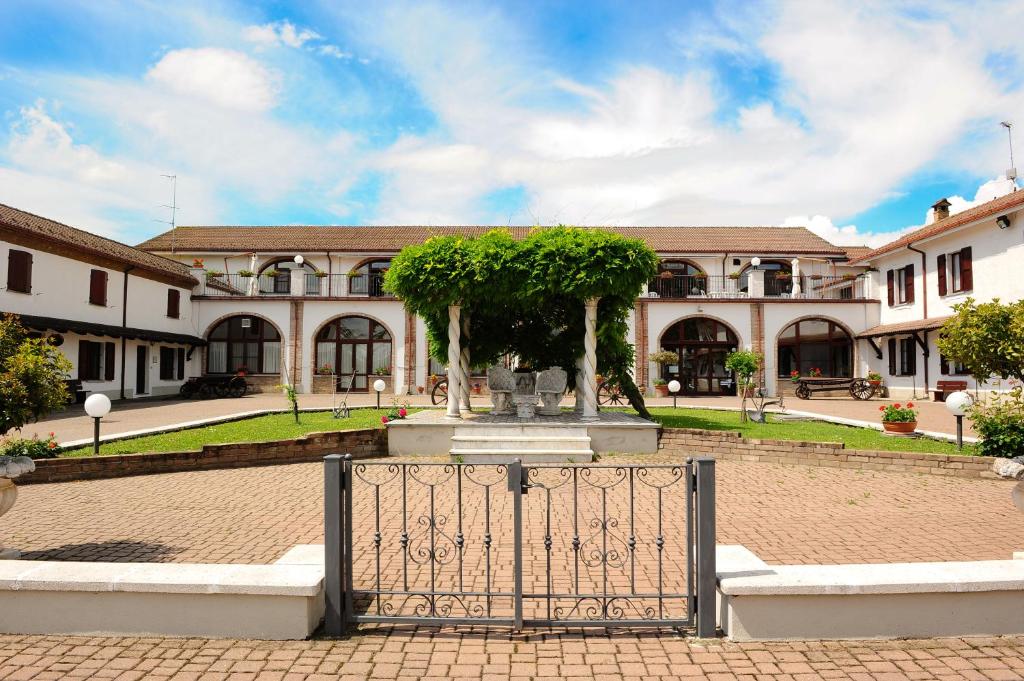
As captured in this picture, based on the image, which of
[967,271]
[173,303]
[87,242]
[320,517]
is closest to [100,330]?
[87,242]

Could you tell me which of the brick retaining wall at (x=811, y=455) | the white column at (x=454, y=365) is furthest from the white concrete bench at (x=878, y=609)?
the white column at (x=454, y=365)

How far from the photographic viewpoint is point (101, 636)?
3.72 meters

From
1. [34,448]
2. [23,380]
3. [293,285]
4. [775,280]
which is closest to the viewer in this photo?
[23,380]

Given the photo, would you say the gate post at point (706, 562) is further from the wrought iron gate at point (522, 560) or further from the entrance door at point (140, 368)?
the entrance door at point (140, 368)

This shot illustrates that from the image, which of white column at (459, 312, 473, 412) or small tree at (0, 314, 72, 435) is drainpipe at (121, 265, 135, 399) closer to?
white column at (459, 312, 473, 412)

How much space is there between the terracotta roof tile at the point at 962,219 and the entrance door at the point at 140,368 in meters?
30.2

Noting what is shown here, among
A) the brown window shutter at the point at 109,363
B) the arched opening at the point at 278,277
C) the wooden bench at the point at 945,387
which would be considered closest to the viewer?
the wooden bench at the point at 945,387

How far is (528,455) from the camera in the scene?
10.7 metres

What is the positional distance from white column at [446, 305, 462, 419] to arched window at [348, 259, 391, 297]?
15753 millimetres

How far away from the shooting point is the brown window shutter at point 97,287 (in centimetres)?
2081

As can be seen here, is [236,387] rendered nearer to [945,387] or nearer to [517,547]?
[517,547]

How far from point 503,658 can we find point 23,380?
494 cm

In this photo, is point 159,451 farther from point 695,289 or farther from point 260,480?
point 695,289

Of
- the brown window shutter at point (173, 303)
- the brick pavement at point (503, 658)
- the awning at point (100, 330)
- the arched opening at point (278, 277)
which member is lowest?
the brick pavement at point (503, 658)
